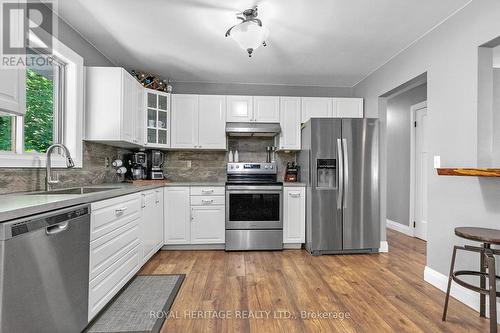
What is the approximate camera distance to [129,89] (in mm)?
2902

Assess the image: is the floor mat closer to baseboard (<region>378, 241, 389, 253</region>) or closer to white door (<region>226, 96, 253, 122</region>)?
white door (<region>226, 96, 253, 122</region>)

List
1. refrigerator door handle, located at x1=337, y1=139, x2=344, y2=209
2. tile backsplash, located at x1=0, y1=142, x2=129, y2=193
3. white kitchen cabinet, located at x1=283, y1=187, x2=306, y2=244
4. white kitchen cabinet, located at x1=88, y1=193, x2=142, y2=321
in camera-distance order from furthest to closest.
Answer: white kitchen cabinet, located at x1=283, y1=187, x2=306, y2=244, refrigerator door handle, located at x1=337, y1=139, x2=344, y2=209, tile backsplash, located at x1=0, y1=142, x2=129, y2=193, white kitchen cabinet, located at x1=88, y1=193, x2=142, y2=321

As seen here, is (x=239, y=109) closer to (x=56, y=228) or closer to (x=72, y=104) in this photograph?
(x=72, y=104)

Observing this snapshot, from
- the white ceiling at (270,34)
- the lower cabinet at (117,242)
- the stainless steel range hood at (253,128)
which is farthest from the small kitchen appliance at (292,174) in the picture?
the lower cabinet at (117,242)

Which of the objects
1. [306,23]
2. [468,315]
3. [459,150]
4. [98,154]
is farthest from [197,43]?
[468,315]

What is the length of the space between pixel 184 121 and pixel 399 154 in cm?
373

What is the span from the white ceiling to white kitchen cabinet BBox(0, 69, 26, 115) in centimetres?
107

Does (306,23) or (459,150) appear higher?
(306,23)

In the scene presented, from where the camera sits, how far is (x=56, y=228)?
4.35ft

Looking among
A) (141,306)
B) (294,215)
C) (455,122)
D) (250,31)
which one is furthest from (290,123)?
(141,306)

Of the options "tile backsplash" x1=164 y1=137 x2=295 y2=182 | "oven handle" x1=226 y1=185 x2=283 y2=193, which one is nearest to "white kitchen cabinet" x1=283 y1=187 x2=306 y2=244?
"oven handle" x1=226 y1=185 x2=283 y2=193

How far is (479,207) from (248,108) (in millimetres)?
2837

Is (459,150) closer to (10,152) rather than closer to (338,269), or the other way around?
(338,269)

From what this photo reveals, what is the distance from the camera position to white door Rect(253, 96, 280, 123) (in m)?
3.79
